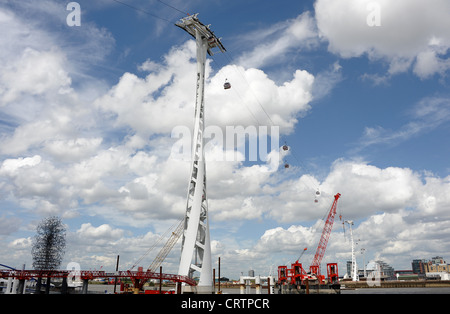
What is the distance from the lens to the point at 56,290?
105m

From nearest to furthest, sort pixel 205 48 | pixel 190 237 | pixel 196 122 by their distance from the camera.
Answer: pixel 190 237, pixel 196 122, pixel 205 48

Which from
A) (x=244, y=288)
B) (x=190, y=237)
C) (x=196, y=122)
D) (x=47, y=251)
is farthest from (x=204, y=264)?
(x=47, y=251)

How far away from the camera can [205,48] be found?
81125mm

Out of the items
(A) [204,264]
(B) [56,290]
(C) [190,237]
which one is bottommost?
(B) [56,290]
